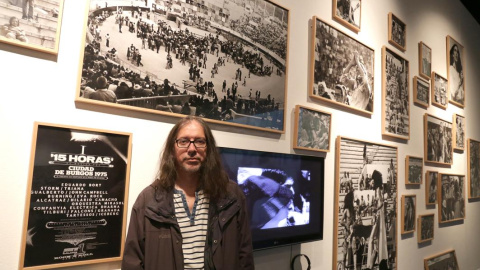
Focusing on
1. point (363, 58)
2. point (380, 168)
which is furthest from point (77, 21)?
point (380, 168)

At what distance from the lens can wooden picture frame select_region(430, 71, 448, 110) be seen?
13.9ft

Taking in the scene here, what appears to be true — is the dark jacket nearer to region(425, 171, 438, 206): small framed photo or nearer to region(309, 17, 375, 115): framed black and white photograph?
region(309, 17, 375, 115): framed black and white photograph

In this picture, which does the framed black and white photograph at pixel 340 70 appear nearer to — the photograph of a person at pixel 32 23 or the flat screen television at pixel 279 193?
the flat screen television at pixel 279 193

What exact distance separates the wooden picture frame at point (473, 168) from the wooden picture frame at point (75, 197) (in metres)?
5.09

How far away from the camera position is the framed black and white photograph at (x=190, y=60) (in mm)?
1633

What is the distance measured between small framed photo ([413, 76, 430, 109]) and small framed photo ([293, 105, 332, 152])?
1732mm

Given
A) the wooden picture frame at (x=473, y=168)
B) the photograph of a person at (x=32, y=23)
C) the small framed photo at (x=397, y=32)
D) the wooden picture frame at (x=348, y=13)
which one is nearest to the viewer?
the photograph of a person at (x=32, y=23)

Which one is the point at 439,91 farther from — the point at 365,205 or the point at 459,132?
the point at 365,205

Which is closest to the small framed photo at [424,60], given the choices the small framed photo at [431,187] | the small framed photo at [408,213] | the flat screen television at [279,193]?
the small framed photo at [431,187]

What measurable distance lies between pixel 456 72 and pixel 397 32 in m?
1.83

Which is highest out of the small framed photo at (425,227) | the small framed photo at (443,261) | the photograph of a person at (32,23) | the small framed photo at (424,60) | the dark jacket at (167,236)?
the small framed photo at (424,60)

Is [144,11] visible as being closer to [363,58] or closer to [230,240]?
[230,240]

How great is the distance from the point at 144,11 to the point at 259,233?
145 centimetres

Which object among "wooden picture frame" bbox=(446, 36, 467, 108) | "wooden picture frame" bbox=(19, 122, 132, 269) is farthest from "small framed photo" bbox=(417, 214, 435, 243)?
"wooden picture frame" bbox=(19, 122, 132, 269)
